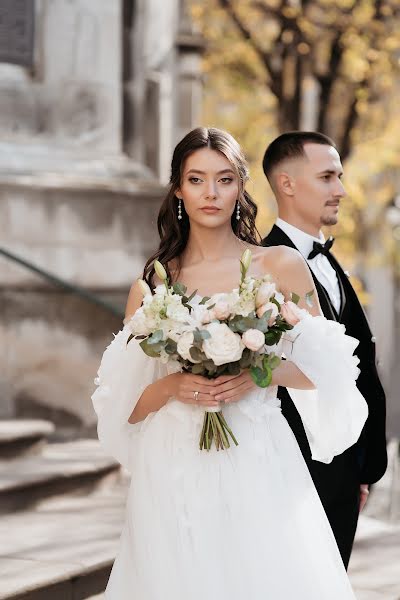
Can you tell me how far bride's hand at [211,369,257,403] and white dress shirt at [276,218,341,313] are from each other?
4.34ft

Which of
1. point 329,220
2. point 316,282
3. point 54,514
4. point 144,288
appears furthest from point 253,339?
point 54,514

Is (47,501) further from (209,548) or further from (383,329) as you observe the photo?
(383,329)

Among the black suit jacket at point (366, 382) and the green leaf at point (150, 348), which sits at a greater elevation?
the green leaf at point (150, 348)

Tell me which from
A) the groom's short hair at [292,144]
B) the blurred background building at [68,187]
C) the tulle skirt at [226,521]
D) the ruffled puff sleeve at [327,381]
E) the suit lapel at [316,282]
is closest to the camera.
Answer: the tulle skirt at [226,521]

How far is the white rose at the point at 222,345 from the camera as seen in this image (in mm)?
3695

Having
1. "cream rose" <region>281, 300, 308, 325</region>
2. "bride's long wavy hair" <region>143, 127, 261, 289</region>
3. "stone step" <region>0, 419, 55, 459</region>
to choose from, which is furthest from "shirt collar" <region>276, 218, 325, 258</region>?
"stone step" <region>0, 419, 55, 459</region>

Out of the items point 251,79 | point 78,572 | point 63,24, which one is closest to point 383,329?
point 251,79

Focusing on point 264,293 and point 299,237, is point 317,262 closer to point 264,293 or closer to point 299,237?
point 299,237

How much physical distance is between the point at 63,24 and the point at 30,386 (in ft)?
8.93

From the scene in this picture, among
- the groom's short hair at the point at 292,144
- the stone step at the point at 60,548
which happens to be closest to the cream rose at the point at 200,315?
the groom's short hair at the point at 292,144

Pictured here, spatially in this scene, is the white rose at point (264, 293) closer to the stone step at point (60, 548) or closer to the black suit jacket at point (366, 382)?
the black suit jacket at point (366, 382)

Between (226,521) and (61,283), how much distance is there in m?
4.61

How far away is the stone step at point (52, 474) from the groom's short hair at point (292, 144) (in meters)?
2.69

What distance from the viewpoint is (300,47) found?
14.7m
